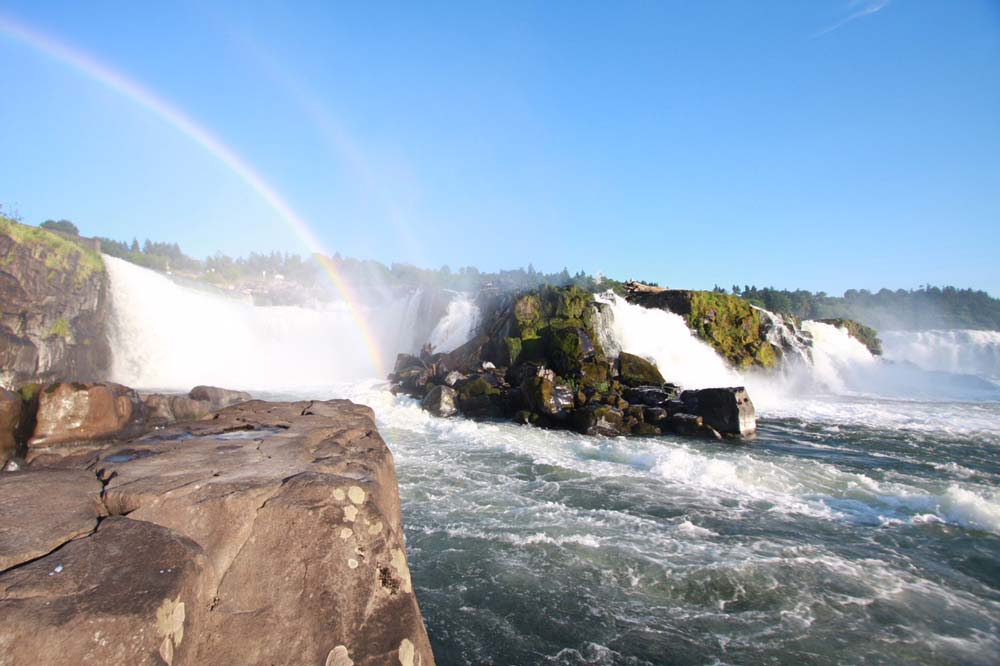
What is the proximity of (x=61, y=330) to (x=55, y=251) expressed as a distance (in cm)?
377

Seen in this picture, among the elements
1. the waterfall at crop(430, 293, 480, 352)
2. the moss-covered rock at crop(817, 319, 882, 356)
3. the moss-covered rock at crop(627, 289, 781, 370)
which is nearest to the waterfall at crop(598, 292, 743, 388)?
the moss-covered rock at crop(627, 289, 781, 370)

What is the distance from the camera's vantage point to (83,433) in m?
10.0

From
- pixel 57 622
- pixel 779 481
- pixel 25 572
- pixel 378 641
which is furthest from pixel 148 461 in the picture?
pixel 779 481

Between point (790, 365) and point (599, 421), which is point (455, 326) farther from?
point (790, 365)

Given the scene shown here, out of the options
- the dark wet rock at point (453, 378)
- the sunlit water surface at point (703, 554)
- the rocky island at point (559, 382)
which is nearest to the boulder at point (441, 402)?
the rocky island at point (559, 382)

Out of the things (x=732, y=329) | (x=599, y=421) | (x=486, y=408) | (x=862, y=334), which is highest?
(x=862, y=334)

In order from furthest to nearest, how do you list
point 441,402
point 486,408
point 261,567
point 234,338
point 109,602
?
point 234,338 → point 486,408 → point 441,402 → point 261,567 → point 109,602

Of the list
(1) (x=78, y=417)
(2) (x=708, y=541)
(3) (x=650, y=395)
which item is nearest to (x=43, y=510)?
(2) (x=708, y=541)

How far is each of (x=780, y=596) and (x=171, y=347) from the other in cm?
3315

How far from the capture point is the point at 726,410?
1689cm

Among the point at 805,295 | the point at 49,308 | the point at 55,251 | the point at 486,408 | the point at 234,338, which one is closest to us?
the point at 486,408

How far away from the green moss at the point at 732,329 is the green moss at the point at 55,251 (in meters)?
34.2

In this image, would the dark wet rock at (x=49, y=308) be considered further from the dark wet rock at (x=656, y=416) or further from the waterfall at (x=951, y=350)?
the waterfall at (x=951, y=350)

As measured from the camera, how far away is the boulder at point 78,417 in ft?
30.5
